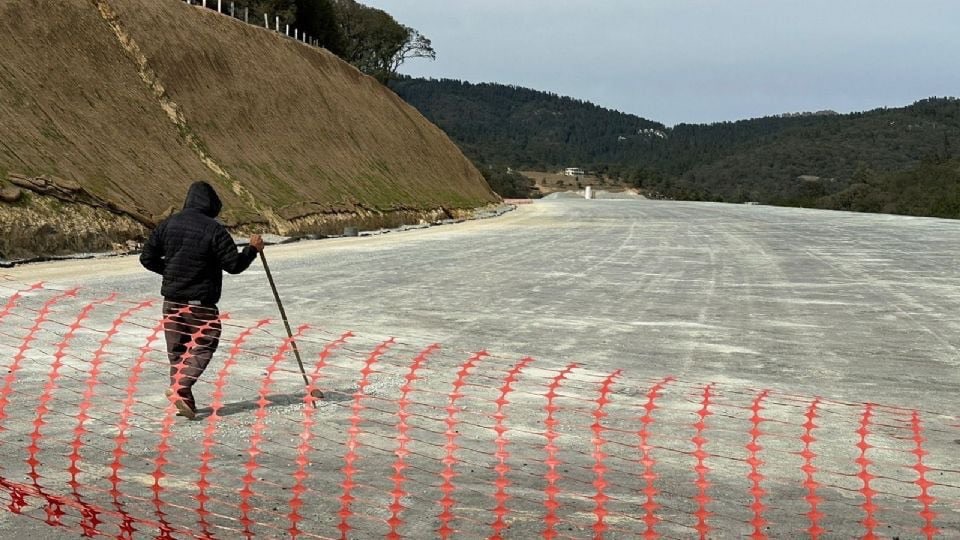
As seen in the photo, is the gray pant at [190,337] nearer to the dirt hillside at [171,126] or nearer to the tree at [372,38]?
the dirt hillside at [171,126]

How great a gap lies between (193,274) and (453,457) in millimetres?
2556

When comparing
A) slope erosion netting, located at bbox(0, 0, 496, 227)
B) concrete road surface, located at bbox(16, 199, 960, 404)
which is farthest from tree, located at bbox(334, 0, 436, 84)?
concrete road surface, located at bbox(16, 199, 960, 404)

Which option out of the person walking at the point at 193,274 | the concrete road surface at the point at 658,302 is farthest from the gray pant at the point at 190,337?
the concrete road surface at the point at 658,302

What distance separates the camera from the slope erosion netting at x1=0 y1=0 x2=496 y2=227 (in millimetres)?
28484

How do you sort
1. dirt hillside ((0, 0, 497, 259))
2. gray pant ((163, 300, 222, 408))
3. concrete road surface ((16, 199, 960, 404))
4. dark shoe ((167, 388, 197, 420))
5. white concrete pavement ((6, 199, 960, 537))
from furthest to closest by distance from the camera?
dirt hillside ((0, 0, 497, 259)), concrete road surface ((16, 199, 960, 404)), gray pant ((163, 300, 222, 408)), dark shoe ((167, 388, 197, 420)), white concrete pavement ((6, 199, 960, 537))

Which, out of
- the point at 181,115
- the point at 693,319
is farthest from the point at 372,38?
the point at 693,319

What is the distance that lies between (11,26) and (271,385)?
1072 inches

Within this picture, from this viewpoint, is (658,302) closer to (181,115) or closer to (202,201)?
(202,201)

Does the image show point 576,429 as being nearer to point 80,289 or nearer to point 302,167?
point 80,289

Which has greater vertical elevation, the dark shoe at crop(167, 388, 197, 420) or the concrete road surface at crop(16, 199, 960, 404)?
the dark shoe at crop(167, 388, 197, 420)

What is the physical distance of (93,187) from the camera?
2652 centimetres

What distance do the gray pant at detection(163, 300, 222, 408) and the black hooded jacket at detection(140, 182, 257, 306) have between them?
10 centimetres

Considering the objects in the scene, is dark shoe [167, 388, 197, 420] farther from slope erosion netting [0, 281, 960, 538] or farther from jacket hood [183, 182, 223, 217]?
jacket hood [183, 182, 223, 217]

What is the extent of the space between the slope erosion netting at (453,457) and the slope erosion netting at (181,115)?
1939 cm
